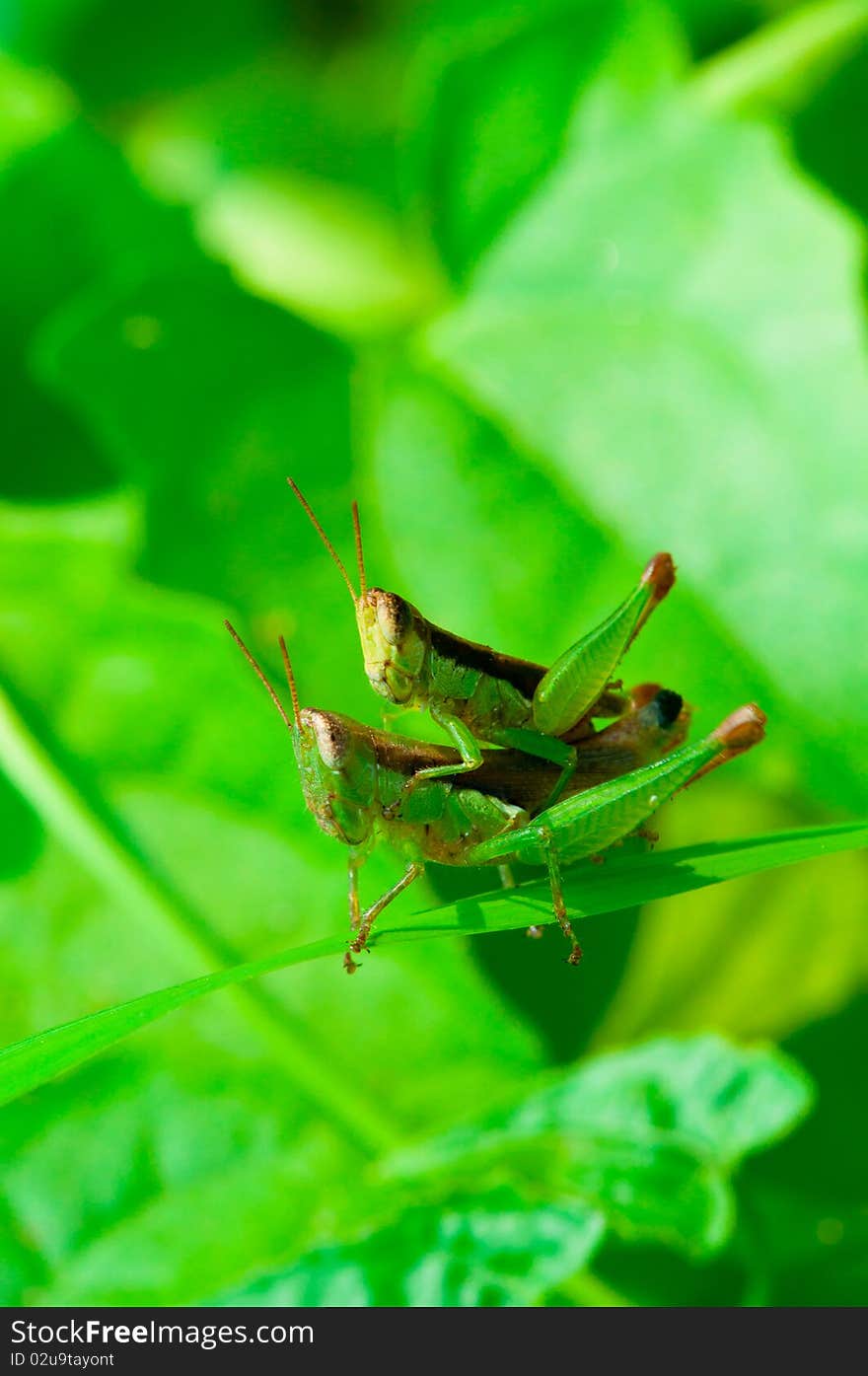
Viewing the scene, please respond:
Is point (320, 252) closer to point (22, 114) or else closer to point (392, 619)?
point (22, 114)

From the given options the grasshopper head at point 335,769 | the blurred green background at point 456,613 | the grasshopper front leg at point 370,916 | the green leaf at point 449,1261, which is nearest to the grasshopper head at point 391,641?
the grasshopper head at point 335,769

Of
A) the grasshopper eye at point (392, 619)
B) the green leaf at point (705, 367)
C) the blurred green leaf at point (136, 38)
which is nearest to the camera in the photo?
the grasshopper eye at point (392, 619)

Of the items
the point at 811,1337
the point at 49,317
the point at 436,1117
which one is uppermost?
the point at 49,317

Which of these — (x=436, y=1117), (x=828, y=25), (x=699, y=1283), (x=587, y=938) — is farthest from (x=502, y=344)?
(x=699, y=1283)

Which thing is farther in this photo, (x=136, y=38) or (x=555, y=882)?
(x=136, y=38)

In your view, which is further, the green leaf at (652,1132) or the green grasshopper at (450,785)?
the green leaf at (652,1132)

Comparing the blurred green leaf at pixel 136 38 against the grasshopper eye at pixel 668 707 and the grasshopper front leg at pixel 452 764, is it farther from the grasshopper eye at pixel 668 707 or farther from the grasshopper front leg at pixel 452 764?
the grasshopper eye at pixel 668 707

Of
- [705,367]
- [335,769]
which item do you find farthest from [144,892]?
[705,367]

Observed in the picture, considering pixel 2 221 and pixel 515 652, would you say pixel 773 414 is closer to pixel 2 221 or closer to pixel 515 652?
pixel 515 652
